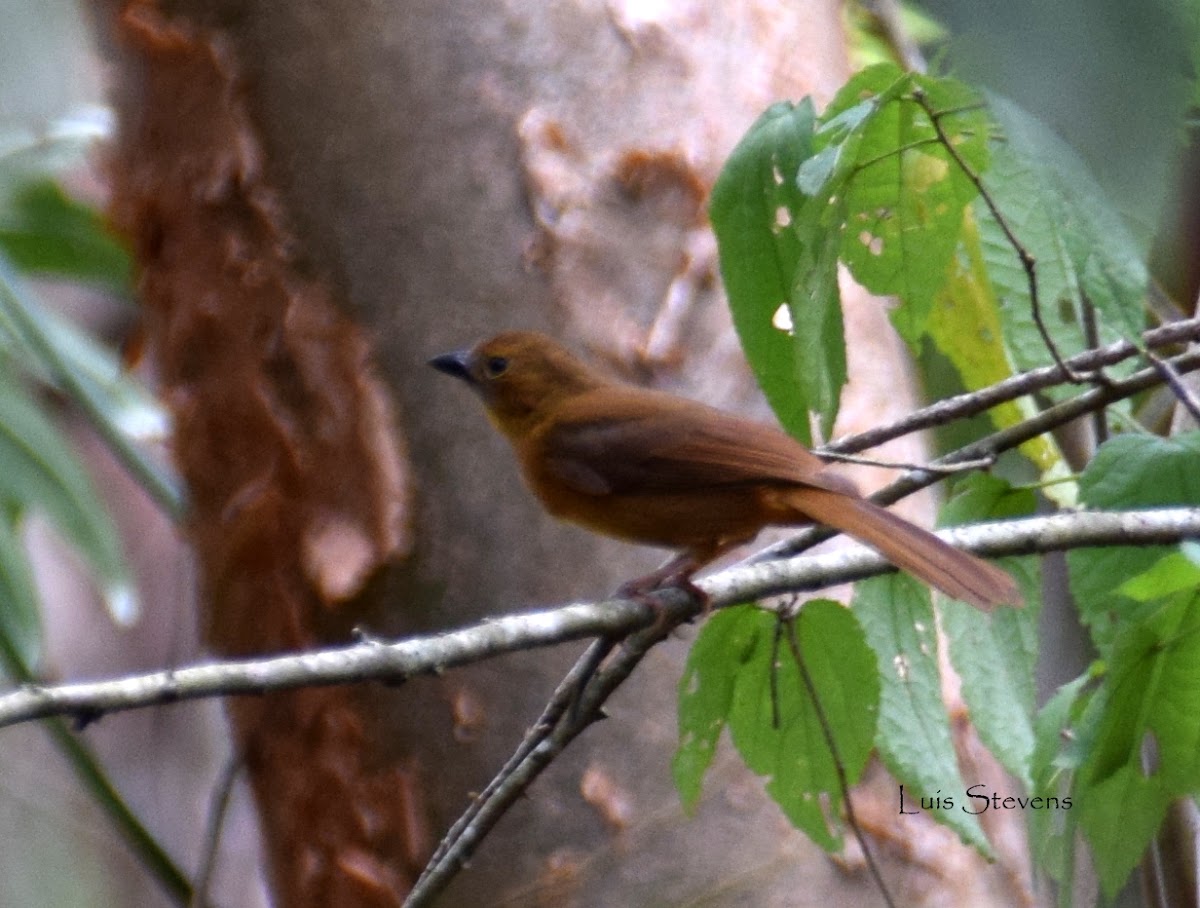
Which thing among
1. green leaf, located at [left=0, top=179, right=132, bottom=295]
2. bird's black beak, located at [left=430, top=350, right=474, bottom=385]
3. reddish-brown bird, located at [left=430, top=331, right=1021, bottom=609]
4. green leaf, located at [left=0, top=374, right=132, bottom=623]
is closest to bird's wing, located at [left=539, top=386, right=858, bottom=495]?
reddish-brown bird, located at [left=430, top=331, right=1021, bottom=609]

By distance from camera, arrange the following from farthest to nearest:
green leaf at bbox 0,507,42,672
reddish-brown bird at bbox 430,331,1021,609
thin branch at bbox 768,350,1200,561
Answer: green leaf at bbox 0,507,42,672, reddish-brown bird at bbox 430,331,1021,609, thin branch at bbox 768,350,1200,561

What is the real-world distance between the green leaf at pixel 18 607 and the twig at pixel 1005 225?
8.11ft

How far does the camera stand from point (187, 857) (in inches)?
275

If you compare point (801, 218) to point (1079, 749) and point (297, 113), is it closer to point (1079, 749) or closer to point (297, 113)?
point (1079, 749)

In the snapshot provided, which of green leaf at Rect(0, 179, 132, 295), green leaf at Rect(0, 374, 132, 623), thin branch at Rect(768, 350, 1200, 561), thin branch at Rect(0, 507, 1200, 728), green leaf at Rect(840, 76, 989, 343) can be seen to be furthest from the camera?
green leaf at Rect(0, 179, 132, 295)

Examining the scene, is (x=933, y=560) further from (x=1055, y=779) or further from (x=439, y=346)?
(x=439, y=346)

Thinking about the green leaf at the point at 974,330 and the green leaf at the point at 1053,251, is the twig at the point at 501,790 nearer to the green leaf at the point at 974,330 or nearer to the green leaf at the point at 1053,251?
the green leaf at the point at 1053,251

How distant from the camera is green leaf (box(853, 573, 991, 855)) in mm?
2170

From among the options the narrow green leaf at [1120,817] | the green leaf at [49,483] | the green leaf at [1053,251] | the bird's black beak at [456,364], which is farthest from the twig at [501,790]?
the green leaf at [49,483]

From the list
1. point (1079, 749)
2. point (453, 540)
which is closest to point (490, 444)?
point (453, 540)

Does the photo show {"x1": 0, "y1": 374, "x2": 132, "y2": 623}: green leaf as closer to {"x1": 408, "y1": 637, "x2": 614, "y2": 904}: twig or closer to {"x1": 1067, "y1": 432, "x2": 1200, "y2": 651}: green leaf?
{"x1": 408, "y1": 637, "x2": 614, "y2": 904}: twig

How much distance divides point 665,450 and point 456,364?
2.32 feet

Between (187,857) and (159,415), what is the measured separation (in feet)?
11.1

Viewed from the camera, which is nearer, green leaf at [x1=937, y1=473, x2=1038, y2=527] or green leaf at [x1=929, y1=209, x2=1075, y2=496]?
green leaf at [x1=937, y1=473, x2=1038, y2=527]
